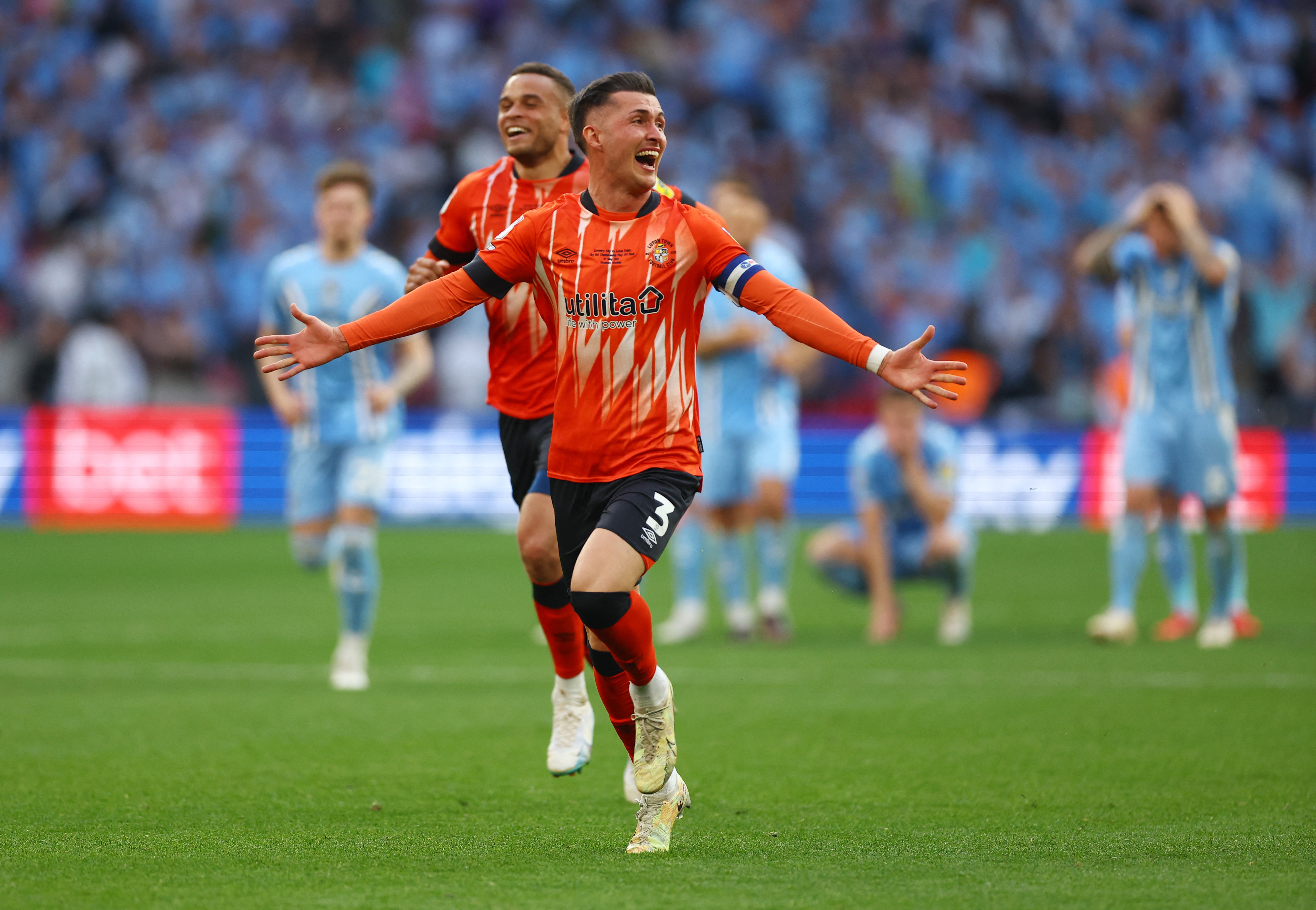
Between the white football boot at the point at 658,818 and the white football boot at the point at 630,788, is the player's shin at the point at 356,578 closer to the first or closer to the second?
the white football boot at the point at 630,788

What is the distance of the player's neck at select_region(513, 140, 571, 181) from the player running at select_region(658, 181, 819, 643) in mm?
4276

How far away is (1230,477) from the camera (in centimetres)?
981

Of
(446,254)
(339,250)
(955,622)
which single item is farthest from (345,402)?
(955,622)

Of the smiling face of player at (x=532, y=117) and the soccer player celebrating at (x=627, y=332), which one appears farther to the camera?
the smiling face of player at (x=532, y=117)

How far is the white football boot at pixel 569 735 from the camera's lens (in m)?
5.62

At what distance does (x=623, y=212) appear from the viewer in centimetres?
495

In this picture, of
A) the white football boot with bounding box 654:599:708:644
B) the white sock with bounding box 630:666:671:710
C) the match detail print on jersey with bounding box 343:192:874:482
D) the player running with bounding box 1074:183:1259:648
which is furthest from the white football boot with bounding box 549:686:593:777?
the player running with bounding box 1074:183:1259:648

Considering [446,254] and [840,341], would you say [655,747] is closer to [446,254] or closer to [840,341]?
[840,341]

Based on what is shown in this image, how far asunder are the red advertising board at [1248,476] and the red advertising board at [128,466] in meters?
9.46

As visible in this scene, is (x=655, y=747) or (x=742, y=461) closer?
(x=655, y=747)

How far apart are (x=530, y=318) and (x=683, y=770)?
183cm

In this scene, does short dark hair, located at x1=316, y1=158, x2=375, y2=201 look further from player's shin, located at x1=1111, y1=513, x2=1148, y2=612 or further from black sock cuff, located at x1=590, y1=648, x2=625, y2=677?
player's shin, located at x1=1111, y1=513, x2=1148, y2=612

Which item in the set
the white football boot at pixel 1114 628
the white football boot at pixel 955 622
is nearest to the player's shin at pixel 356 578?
the white football boot at pixel 955 622

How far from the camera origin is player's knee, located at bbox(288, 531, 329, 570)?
878 centimetres
